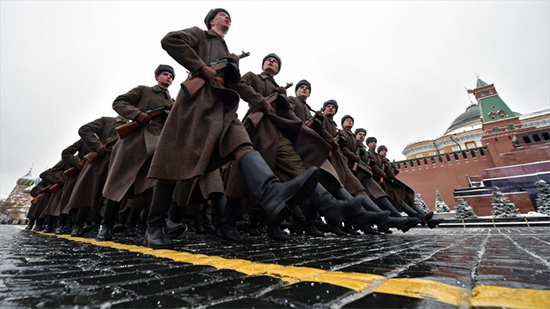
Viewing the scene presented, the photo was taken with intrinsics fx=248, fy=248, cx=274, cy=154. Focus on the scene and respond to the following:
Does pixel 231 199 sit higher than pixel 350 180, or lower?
lower

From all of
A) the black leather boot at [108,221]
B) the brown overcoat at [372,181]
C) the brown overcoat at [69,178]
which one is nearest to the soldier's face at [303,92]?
the brown overcoat at [372,181]

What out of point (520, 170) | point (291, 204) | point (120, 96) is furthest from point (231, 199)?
point (520, 170)

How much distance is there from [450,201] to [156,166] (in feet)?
96.4

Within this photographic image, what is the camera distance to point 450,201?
24578 millimetres

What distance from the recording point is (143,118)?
318 centimetres

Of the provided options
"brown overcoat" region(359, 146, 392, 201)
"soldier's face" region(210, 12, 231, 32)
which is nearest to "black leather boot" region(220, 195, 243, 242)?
"soldier's face" region(210, 12, 231, 32)

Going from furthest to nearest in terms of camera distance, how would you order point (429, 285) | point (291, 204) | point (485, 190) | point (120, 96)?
point (485, 190)
point (120, 96)
point (291, 204)
point (429, 285)

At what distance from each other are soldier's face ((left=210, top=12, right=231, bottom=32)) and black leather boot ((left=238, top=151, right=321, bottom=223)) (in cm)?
201

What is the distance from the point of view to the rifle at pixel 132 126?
3.12m

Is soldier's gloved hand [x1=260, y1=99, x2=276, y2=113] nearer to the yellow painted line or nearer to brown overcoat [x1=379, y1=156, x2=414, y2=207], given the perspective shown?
the yellow painted line

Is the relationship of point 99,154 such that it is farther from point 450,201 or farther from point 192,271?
point 450,201

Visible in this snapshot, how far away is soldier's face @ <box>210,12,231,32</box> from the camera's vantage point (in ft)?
9.82

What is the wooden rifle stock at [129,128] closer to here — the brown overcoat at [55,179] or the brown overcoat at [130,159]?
the brown overcoat at [130,159]

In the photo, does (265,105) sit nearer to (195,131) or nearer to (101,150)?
(195,131)
